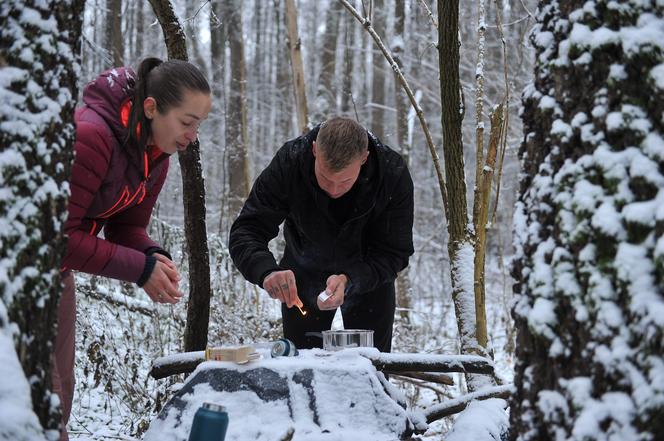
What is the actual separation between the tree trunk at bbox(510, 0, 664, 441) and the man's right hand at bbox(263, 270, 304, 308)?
167cm

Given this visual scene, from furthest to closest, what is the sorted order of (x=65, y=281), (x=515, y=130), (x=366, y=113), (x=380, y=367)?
(x=366, y=113) → (x=515, y=130) → (x=380, y=367) → (x=65, y=281)

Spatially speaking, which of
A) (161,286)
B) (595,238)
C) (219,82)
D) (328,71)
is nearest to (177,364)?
(161,286)

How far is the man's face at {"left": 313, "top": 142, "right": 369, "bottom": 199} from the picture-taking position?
10.3 feet

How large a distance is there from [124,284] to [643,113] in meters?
5.86

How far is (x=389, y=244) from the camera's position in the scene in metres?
3.59

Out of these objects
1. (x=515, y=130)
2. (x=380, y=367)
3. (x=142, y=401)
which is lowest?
(x=142, y=401)

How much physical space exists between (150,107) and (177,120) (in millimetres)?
117

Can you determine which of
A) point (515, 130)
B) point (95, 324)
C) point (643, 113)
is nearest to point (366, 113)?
point (515, 130)

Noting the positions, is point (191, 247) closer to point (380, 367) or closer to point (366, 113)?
point (380, 367)

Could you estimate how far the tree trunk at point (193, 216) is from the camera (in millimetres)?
3936

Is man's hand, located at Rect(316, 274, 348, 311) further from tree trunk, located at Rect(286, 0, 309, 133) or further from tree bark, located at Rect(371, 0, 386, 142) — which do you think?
tree bark, located at Rect(371, 0, 386, 142)

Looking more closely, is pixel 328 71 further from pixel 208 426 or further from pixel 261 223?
pixel 208 426

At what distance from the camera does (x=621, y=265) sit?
1.40 meters

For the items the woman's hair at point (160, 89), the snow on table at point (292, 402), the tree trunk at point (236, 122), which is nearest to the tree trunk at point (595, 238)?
the snow on table at point (292, 402)
